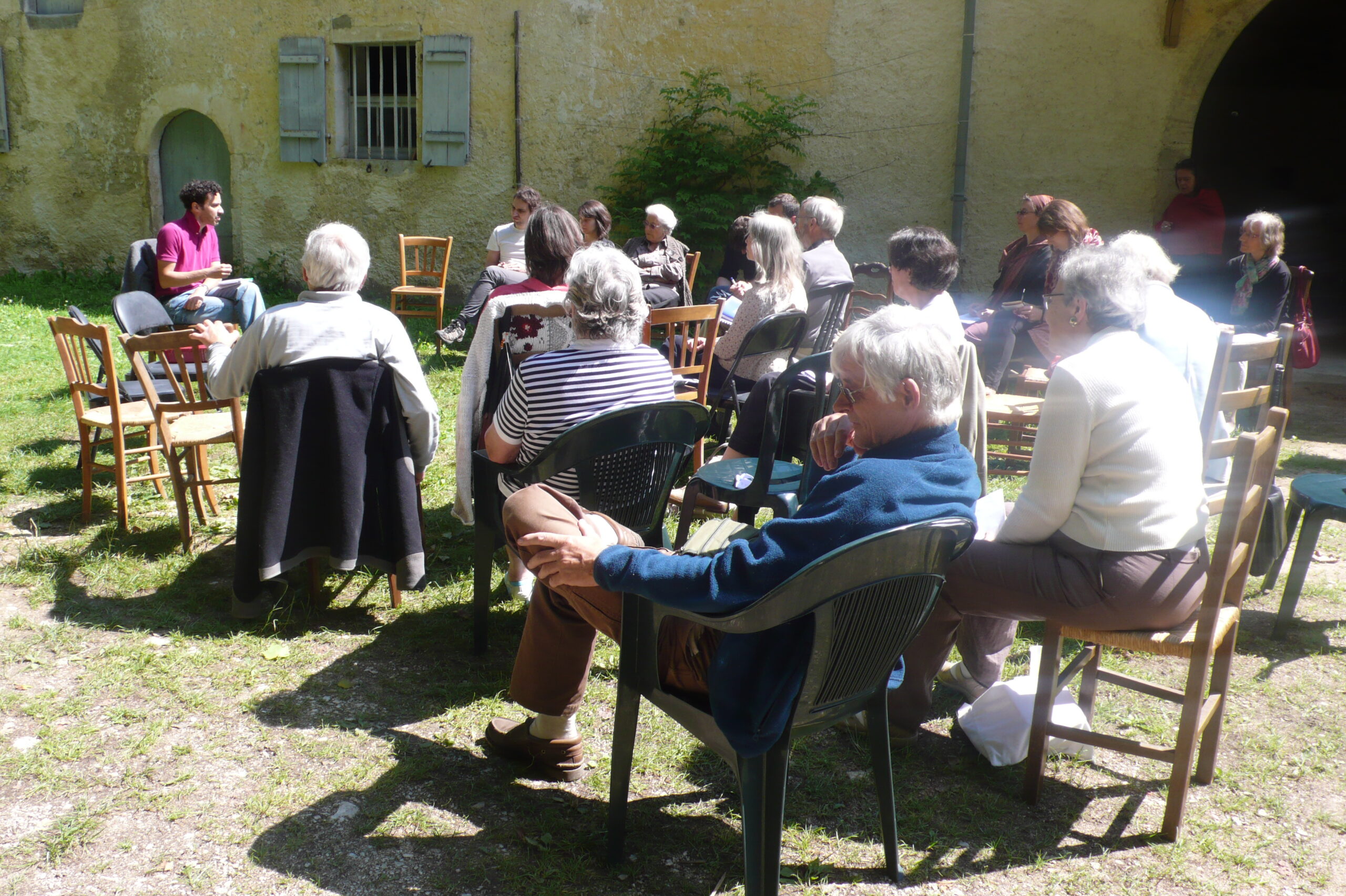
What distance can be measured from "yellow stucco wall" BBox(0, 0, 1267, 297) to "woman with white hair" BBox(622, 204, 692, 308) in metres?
2.44

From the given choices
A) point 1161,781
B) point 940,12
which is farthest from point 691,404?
point 940,12

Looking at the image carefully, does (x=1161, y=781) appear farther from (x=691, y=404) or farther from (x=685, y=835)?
(x=691, y=404)

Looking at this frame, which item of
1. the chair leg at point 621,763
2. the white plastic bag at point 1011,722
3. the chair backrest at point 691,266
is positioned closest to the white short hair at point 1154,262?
the white plastic bag at point 1011,722

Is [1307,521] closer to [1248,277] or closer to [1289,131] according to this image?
[1248,277]

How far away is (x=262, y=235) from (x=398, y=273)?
1671 mm

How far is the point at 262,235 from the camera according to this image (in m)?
11.6

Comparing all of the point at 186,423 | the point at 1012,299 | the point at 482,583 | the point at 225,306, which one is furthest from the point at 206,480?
the point at 1012,299

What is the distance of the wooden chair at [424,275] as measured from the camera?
8.72 metres

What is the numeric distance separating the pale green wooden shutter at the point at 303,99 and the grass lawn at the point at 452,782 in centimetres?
827

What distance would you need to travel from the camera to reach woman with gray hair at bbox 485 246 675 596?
2887 mm

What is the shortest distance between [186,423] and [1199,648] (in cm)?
360

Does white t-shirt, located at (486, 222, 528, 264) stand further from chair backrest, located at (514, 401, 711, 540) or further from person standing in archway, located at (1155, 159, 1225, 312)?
chair backrest, located at (514, 401, 711, 540)

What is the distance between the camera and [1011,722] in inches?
111

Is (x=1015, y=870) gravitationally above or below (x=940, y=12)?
below
